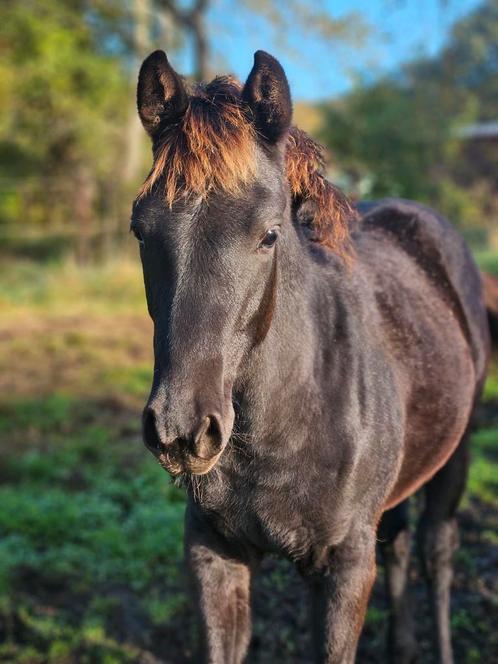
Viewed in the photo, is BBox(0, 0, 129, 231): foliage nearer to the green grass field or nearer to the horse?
the green grass field

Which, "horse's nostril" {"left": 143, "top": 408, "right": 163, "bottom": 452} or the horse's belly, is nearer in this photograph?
"horse's nostril" {"left": 143, "top": 408, "right": 163, "bottom": 452}

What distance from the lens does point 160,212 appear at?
6.43 feet

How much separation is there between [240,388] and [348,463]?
0.46 m

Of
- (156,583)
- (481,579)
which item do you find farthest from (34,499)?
(481,579)

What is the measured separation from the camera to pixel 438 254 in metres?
3.61

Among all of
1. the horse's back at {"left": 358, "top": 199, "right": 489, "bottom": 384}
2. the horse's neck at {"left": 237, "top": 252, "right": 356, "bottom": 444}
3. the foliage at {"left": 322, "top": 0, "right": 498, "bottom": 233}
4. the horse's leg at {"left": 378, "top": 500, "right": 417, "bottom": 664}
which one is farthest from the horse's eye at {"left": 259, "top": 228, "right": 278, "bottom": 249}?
Answer: the foliage at {"left": 322, "top": 0, "right": 498, "bottom": 233}

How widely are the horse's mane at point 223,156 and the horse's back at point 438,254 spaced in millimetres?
1020

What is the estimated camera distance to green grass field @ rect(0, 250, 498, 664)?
3578mm

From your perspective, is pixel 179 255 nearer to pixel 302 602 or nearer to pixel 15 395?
pixel 302 602

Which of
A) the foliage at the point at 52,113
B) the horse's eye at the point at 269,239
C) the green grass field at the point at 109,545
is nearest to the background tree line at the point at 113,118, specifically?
the foliage at the point at 52,113

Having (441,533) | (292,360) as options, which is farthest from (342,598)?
(441,533)

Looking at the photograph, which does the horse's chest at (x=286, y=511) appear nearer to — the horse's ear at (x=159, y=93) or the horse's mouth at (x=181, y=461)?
the horse's mouth at (x=181, y=461)

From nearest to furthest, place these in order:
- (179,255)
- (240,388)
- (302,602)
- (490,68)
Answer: (179,255) < (240,388) < (302,602) < (490,68)

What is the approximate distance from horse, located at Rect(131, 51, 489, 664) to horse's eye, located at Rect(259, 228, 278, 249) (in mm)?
15
